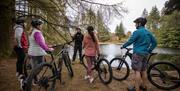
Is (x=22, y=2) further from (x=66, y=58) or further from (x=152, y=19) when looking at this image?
(x=152, y=19)

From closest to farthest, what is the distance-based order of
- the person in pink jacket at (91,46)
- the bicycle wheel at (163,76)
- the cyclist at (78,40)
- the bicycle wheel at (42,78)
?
1. the bicycle wheel at (42,78)
2. the bicycle wheel at (163,76)
3. the person in pink jacket at (91,46)
4. the cyclist at (78,40)

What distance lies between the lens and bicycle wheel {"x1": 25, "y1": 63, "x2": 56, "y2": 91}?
6.04 m

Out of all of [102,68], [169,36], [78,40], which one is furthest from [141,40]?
[169,36]

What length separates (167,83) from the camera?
737cm

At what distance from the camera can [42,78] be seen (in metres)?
6.39

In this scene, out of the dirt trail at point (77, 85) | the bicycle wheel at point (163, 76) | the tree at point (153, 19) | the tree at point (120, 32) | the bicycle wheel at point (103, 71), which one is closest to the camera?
the bicycle wheel at point (163, 76)

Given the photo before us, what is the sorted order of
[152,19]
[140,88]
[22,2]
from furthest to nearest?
[152,19]
[22,2]
[140,88]

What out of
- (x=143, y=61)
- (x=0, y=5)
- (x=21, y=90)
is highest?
(x=0, y=5)

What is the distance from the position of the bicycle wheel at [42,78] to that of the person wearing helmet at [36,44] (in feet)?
1.36

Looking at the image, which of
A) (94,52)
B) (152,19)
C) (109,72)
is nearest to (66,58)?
(94,52)

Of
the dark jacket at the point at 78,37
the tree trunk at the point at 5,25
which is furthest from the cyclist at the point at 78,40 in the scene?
the tree trunk at the point at 5,25

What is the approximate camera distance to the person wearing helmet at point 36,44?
21.9 ft

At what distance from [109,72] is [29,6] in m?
5.73

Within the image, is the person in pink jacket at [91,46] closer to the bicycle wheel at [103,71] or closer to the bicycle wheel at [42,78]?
the bicycle wheel at [103,71]
